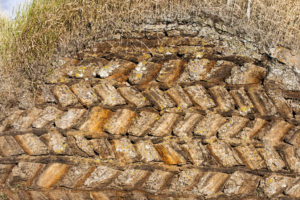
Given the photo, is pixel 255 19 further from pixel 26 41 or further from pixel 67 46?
pixel 26 41

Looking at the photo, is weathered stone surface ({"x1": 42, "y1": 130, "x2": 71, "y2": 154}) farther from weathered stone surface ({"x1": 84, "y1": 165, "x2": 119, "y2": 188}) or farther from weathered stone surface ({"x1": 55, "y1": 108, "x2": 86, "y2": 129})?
weathered stone surface ({"x1": 84, "y1": 165, "x2": 119, "y2": 188})

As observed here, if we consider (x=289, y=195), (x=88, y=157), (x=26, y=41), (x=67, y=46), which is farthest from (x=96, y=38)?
(x=289, y=195)

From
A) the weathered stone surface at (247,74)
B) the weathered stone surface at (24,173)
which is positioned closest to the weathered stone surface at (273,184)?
the weathered stone surface at (247,74)

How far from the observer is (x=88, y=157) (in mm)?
2312

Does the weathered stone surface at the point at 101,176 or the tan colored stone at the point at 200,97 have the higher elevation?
the tan colored stone at the point at 200,97

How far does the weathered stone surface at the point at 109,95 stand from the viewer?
7.86ft

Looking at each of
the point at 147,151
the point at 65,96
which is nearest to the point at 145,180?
the point at 147,151

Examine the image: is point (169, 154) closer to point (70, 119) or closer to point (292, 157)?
point (70, 119)

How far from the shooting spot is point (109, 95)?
2.40 m

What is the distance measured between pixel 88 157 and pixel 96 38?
3.59 feet

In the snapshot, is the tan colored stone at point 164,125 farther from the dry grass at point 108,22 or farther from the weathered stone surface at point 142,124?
the dry grass at point 108,22

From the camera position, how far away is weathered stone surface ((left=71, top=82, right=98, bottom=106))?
2418 mm

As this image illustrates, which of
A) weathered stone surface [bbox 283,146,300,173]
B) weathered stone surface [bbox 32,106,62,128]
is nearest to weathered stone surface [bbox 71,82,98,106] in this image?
weathered stone surface [bbox 32,106,62,128]

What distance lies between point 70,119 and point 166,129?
0.80 m
